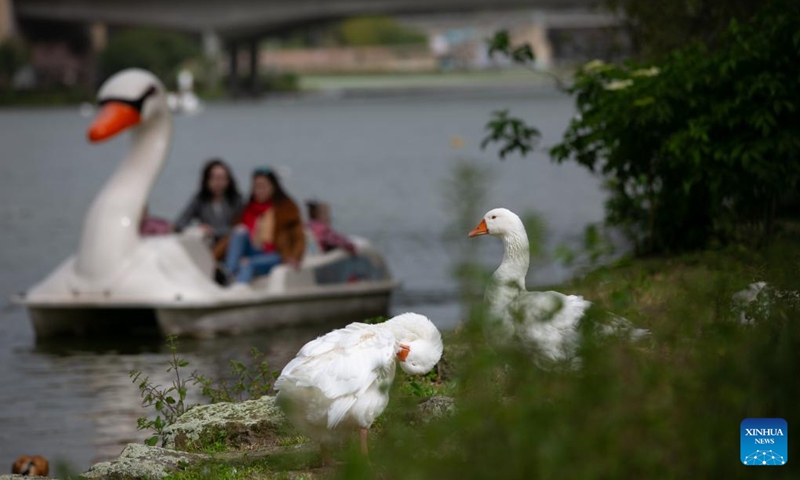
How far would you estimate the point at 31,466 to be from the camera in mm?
8695

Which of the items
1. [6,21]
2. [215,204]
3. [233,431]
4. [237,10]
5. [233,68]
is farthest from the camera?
[233,68]

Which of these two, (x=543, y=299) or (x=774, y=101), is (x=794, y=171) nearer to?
(x=774, y=101)

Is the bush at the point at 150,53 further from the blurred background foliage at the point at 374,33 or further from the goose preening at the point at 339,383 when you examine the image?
→ the goose preening at the point at 339,383

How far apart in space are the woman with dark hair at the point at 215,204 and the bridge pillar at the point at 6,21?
78.0 m

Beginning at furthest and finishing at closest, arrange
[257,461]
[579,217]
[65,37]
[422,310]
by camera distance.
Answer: [65,37]
[579,217]
[422,310]
[257,461]

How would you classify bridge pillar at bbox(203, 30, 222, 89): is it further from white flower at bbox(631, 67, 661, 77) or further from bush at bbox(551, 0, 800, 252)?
bush at bbox(551, 0, 800, 252)

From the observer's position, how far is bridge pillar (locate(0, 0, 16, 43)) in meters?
90.4

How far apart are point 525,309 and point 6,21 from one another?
9259 cm

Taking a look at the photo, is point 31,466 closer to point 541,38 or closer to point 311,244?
point 311,244

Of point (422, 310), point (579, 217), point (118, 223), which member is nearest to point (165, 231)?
point (118, 223)

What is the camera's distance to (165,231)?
15.0m

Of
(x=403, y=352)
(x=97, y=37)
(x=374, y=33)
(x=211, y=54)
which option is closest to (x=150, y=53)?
(x=97, y=37)

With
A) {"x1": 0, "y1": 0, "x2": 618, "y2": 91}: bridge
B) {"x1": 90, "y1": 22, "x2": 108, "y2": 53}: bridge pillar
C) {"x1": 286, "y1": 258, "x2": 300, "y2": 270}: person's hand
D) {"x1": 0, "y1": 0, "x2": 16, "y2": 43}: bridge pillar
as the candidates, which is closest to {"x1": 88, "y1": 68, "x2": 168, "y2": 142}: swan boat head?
{"x1": 286, "y1": 258, "x2": 300, "y2": 270}: person's hand

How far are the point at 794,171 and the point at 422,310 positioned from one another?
604cm
